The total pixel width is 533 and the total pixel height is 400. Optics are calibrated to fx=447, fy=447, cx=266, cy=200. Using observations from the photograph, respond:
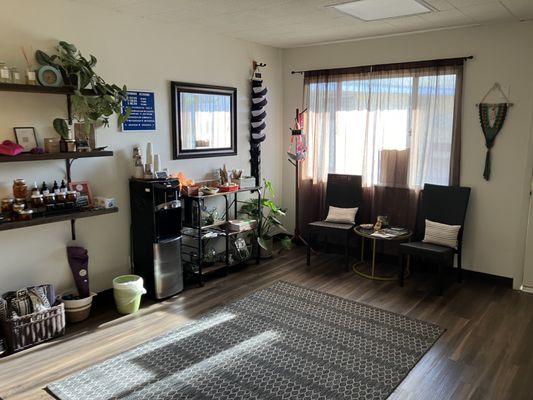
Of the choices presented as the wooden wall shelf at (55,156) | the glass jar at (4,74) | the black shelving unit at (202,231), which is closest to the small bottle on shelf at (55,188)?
the wooden wall shelf at (55,156)

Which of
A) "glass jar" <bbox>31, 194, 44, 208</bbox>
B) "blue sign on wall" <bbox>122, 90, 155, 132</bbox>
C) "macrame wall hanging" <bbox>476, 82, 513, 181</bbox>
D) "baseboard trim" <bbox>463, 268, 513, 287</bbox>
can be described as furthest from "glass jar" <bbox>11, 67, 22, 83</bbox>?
"baseboard trim" <bbox>463, 268, 513, 287</bbox>

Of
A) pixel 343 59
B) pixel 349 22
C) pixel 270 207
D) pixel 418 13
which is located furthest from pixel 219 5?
pixel 270 207

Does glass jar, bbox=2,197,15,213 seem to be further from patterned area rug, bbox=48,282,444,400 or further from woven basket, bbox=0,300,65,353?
patterned area rug, bbox=48,282,444,400

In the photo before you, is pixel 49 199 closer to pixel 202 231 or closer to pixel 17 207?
pixel 17 207

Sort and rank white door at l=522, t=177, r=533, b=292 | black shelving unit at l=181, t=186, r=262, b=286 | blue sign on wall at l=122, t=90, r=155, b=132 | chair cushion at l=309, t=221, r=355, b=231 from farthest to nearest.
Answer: chair cushion at l=309, t=221, r=355, b=231, black shelving unit at l=181, t=186, r=262, b=286, white door at l=522, t=177, r=533, b=292, blue sign on wall at l=122, t=90, r=155, b=132

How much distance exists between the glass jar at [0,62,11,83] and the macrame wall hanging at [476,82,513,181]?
13.0 ft

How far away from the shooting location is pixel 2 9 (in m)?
3.06

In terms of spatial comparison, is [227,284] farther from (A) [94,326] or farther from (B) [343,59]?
(B) [343,59]

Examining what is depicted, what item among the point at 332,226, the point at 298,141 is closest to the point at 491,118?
the point at 332,226

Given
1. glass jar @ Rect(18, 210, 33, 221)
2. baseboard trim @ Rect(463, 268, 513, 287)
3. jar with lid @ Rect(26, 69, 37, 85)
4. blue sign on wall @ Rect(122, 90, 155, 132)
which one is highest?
jar with lid @ Rect(26, 69, 37, 85)

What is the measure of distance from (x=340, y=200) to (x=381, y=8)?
2163 mm

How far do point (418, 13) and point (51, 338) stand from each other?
12.7ft

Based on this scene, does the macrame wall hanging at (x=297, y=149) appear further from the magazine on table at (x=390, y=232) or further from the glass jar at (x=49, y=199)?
the glass jar at (x=49, y=199)

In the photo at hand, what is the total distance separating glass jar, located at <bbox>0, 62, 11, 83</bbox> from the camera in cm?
297
